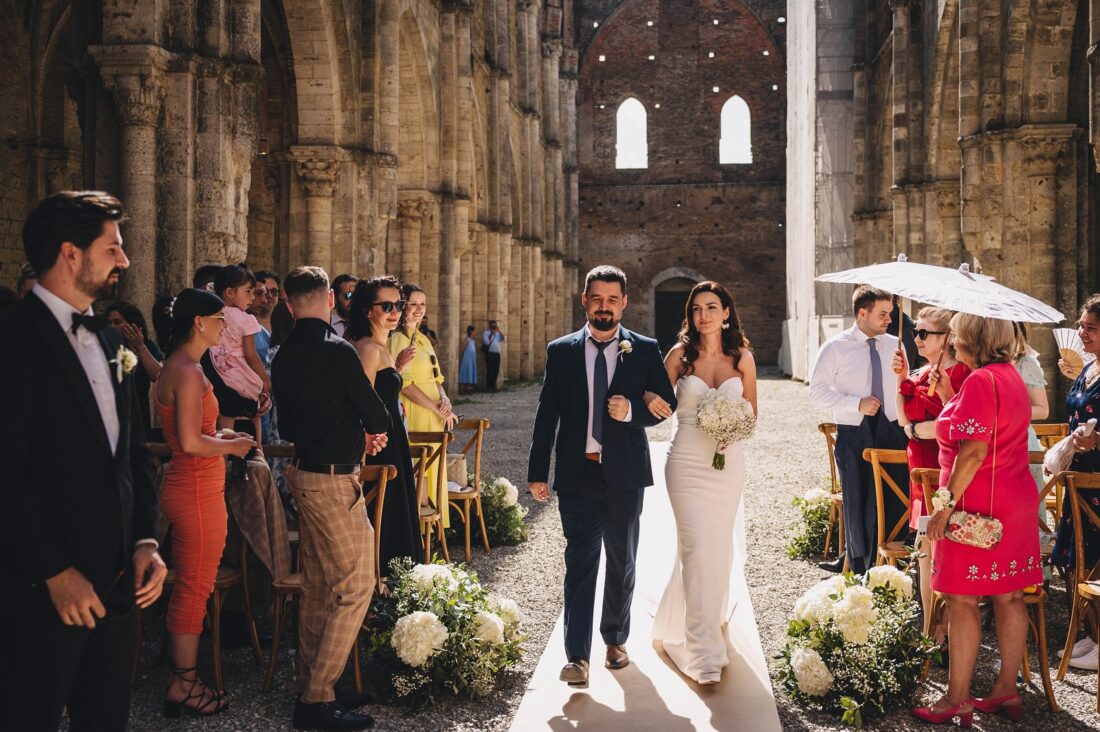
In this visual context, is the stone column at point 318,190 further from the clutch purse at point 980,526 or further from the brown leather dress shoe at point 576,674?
the clutch purse at point 980,526

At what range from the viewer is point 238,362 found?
6000 mm

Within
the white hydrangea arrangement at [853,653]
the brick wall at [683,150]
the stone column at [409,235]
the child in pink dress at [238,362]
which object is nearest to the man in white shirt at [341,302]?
the child in pink dress at [238,362]

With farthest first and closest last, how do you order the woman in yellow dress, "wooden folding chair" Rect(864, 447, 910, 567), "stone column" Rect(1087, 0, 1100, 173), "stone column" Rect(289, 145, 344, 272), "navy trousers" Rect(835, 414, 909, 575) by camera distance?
"stone column" Rect(289, 145, 344, 272), "stone column" Rect(1087, 0, 1100, 173), the woman in yellow dress, "navy trousers" Rect(835, 414, 909, 575), "wooden folding chair" Rect(864, 447, 910, 567)

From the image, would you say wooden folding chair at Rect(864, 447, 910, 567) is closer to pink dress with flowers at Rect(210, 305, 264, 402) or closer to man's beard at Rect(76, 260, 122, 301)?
pink dress with flowers at Rect(210, 305, 264, 402)

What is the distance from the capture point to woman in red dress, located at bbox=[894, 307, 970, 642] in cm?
497

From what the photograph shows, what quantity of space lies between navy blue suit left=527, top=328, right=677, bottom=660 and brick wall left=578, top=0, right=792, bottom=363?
35.4 meters

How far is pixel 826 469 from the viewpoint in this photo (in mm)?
12156

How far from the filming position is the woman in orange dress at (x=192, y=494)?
4.21 meters

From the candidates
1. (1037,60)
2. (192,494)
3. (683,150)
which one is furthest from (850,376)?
(683,150)

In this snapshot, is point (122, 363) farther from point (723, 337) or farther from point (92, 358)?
point (723, 337)

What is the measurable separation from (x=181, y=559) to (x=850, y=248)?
70.5 ft

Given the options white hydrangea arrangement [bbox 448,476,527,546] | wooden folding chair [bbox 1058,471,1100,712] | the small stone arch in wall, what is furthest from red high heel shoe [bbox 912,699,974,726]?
the small stone arch in wall

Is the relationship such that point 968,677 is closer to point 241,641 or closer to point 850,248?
point 241,641

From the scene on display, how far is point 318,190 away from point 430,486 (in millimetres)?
8732
